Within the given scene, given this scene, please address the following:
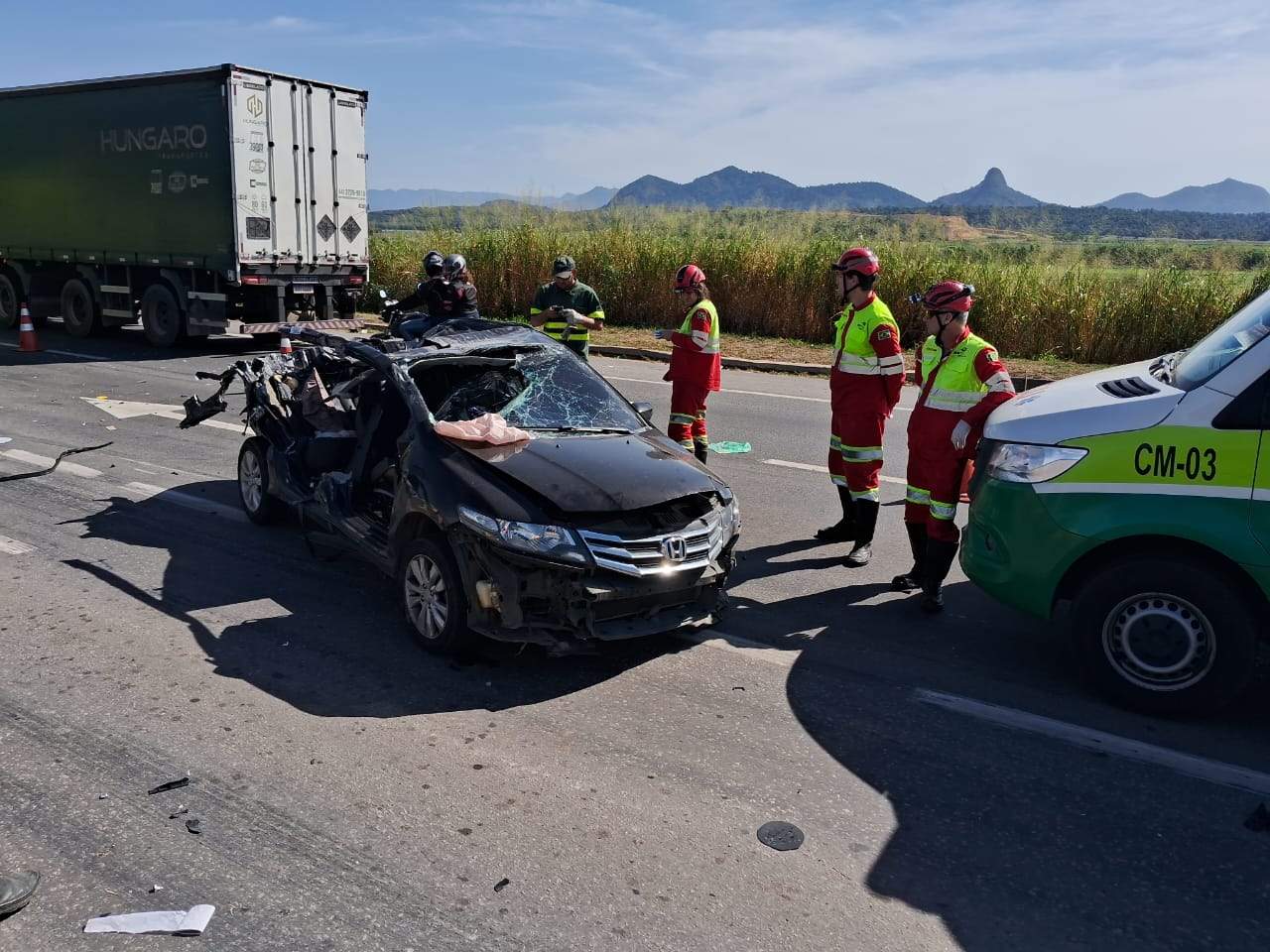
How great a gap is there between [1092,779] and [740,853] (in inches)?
60.4

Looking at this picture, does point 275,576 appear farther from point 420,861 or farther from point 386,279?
point 386,279

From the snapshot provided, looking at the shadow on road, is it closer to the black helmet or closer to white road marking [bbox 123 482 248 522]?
white road marking [bbox 123 482 248 522]

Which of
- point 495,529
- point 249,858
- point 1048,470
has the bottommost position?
point 249,858

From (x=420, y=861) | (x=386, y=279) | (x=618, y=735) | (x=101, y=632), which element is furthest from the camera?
(x=386, y=279)

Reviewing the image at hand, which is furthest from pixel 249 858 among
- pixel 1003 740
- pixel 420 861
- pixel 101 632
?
pixel 1003 740

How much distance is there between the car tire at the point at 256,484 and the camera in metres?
7.29

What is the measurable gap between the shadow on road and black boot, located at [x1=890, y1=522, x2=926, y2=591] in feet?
5.54

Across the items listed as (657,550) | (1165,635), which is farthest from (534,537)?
(1165,635)

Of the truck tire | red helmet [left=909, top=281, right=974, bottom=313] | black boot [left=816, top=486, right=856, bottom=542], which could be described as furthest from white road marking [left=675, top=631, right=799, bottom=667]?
the truck tire

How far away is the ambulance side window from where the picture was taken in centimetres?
438

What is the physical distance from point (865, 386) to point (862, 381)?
37 millimetres

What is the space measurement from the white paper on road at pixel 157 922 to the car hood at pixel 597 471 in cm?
226

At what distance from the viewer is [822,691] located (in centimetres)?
496

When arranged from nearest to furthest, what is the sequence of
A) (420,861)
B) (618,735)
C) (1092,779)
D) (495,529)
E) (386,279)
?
(420,861)
(1092,779)
(618,735)
(495,529)
(386,279)
